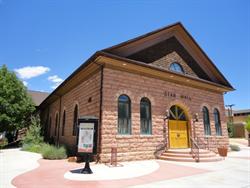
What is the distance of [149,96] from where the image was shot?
1245 centimetres

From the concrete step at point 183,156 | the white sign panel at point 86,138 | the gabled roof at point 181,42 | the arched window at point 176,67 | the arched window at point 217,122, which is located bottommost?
the concrete step at point 183,156

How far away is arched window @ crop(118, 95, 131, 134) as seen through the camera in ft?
36.4

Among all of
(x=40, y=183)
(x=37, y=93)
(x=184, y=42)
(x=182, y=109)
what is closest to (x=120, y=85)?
(x=182, y=109)

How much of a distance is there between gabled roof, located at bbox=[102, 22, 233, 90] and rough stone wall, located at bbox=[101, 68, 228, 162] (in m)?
1.49

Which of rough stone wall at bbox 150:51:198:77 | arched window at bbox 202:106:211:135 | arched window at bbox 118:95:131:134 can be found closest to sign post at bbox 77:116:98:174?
arched window at bbox 118:95:131:134

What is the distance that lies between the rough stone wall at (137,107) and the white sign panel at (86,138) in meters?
2.13

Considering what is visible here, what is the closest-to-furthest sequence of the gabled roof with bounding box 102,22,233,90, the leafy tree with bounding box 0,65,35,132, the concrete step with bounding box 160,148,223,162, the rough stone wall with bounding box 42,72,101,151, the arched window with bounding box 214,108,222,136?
the concrete step with bounding box 160,148,223,162 < the rough stone wall with bounding box 42,72,101,151 < the gabled roof with bounding box 102,22,233,90 < the arched window with bounding box 214,108,222,136 < the leafy tree with bounding box 0,65,35,132

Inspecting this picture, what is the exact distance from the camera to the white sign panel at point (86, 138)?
7.89 meters

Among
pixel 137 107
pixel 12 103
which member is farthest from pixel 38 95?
pixel 137 107

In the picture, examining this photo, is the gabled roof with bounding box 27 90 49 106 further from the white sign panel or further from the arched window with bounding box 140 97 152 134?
the white sign panel

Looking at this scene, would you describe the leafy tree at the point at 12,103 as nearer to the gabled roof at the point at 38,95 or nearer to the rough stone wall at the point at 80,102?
the rough stone wall at the point at 80,102

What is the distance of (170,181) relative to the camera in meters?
6.49

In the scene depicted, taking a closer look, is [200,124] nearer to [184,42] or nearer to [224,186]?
[184,42]

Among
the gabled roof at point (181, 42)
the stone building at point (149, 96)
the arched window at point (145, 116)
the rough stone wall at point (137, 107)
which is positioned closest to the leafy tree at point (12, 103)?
the stone building at point (149, 96)
